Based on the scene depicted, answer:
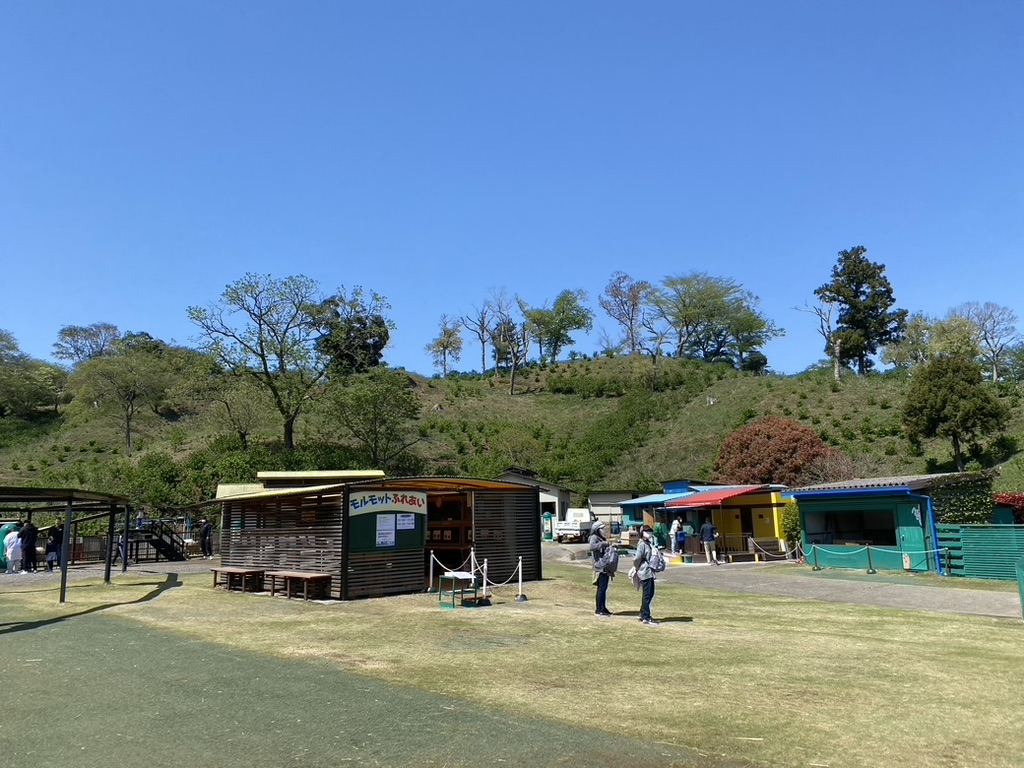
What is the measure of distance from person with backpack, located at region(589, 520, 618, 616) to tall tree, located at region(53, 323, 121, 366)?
8702 cm

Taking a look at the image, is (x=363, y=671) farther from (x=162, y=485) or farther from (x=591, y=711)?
(x=162, y=485)

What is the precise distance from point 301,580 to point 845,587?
43.5ft

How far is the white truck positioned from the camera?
126 ft

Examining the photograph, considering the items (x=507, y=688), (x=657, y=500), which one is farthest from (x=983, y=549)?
(x=507, y=688)

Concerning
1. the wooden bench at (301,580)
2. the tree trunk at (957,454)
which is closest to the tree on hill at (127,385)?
the wooden bench at (301,580)

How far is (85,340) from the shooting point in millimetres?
88500

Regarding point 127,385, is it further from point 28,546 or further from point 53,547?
point 28,546

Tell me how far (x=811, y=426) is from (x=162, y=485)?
3909 centimetres

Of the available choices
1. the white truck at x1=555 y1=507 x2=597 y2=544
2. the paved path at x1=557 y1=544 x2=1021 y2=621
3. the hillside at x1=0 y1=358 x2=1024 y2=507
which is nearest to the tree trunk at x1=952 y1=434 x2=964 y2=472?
the hillside at x1=0 y1=358 x2=1024 y2=507

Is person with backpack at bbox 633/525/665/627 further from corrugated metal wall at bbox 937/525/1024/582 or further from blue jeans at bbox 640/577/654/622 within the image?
corrugated metal wall at bbox 937/525/1024/582

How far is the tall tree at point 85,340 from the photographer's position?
285 ft

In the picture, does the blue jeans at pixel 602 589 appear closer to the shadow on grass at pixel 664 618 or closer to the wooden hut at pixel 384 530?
the shadow on grass at pixel 664 618

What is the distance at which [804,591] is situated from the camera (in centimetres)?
1816

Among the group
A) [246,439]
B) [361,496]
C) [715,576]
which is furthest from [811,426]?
[361,496]
